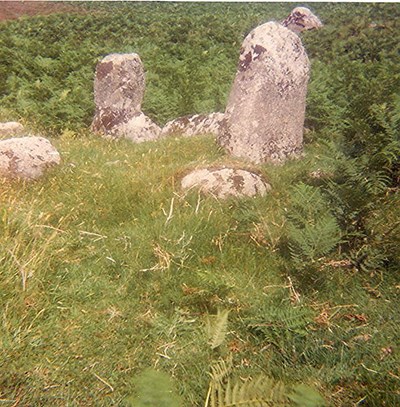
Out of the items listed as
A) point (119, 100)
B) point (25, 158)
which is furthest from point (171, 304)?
point (119, 100)

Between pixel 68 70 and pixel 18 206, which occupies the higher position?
pixel 18 206

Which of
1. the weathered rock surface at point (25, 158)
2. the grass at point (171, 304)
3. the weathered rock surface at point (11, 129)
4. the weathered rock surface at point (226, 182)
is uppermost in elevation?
the grass at point (171, 304)

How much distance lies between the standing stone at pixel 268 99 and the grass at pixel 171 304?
2.15 meters

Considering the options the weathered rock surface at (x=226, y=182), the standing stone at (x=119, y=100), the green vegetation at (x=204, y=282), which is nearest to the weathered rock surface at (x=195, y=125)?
the standing stone at (x=119, y=100)

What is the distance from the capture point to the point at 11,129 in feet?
31.3

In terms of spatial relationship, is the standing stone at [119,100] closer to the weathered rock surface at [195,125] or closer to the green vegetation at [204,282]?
the weathered rock surface at [195,125]

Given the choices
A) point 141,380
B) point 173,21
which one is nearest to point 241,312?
point 141,380

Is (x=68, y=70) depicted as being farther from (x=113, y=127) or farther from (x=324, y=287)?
(x=324, y=287)

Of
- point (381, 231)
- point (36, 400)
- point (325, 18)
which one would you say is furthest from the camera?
point (325, 18)

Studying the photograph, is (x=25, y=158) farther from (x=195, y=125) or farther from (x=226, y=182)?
(x=195, y=125)

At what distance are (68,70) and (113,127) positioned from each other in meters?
4.03

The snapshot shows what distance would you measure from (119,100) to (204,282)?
7.30 meters

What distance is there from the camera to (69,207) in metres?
5.59

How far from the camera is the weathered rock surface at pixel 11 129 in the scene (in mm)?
9259
